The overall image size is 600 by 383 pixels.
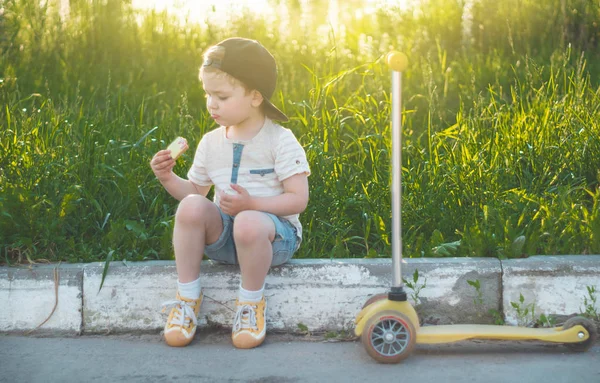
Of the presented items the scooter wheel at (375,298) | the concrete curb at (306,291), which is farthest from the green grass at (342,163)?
the scooter wheel at (375,298)

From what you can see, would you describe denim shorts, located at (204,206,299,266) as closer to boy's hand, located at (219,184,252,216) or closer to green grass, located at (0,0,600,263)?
boy's hand, located at (219,184,252,216)

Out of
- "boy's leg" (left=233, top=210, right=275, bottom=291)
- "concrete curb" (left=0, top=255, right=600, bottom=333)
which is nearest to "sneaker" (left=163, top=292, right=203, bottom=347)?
"concrete curb" (left=0, top=255, right=600, bottom=333)

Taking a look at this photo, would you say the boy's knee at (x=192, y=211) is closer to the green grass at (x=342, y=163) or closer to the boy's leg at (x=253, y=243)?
the boy's leg at (x=253, y=243)

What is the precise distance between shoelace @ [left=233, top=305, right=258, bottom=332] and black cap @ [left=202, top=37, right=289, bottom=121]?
820 millimetres

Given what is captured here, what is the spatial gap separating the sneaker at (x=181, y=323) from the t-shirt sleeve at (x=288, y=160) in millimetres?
618

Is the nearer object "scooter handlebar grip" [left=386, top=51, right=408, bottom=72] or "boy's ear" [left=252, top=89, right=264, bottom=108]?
"scooter handlebar grip" [left=386, top=51, right=408, bottom=72]

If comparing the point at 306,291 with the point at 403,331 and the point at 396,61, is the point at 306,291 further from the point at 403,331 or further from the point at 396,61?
the point at 396,61

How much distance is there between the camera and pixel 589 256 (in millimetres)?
3492

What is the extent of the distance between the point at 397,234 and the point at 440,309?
2.07 ft

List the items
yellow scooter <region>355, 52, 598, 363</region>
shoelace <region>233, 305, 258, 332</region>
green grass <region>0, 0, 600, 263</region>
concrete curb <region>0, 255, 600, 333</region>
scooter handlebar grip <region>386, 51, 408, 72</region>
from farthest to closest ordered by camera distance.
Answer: green grass <region>0, 0, 600, 263</region>, concrete curb <region>0, 255, 600, 333</region>, shoelace <region>233, 305, 258, 332</region>, yellow scooter <region>355, 52, 598, 363</region>, scooter handlebar grip <region>386, 51, 408, 72</region>

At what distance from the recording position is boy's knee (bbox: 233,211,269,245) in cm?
316

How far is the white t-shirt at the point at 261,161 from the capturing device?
10.8 ft

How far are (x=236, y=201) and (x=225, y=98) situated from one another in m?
0.41

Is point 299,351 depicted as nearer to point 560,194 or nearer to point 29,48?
point 560,194
